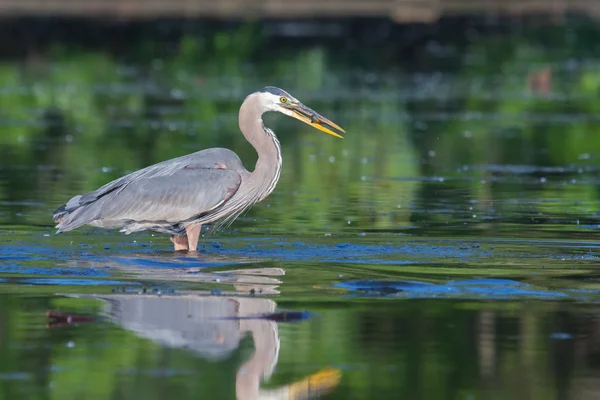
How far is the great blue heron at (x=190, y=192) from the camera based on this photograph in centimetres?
1166

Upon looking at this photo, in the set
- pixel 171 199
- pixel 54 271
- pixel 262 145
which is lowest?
pixel 54 271

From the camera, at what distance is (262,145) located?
1202cm

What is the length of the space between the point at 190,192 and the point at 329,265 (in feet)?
4.96

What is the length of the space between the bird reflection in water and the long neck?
105 inches

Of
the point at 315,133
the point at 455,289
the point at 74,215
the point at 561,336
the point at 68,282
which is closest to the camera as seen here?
the point at 561,336

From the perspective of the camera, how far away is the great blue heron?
11656 millimetres

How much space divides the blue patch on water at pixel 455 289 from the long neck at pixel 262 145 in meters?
2.15

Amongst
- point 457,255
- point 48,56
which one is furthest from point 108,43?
point 457,255

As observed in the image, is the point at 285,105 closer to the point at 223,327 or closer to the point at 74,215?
the point at 74,215

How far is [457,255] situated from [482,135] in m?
10.8

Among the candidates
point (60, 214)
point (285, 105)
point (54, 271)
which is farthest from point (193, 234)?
point (54, 271)

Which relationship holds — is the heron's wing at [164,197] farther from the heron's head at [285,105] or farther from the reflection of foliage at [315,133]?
the reflection of foliage at [315,133]

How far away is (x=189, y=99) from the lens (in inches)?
1081

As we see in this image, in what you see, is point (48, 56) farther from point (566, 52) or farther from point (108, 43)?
point (566, 52)
